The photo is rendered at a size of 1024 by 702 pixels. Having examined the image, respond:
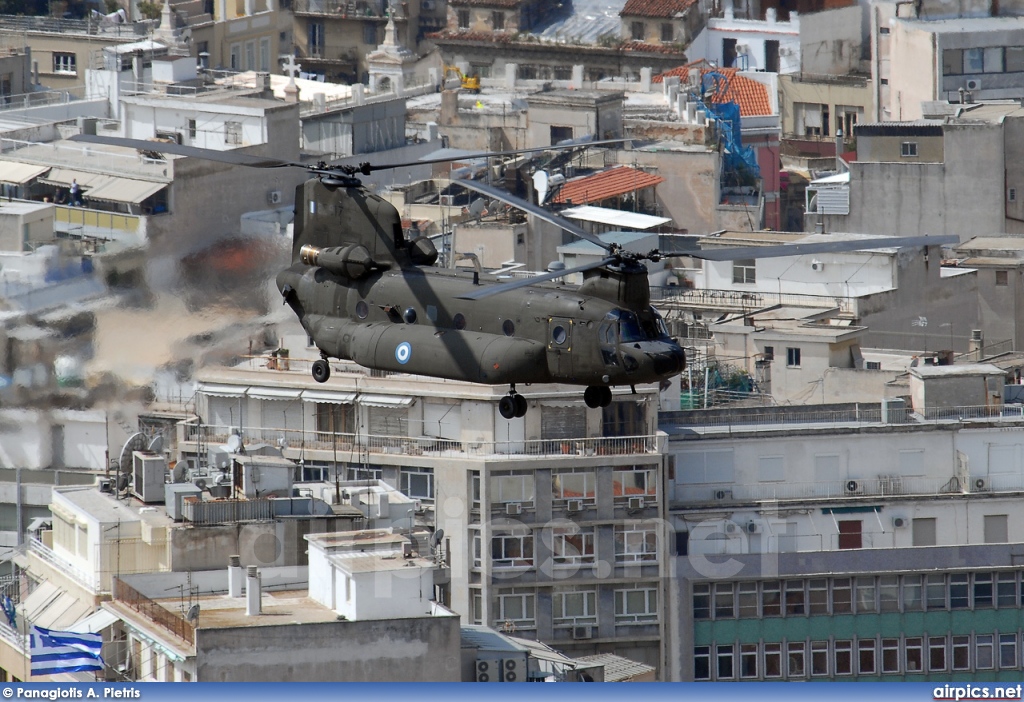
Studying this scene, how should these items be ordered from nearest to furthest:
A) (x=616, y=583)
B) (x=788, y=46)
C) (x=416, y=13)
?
(x=616, y=583), (x=788, y=46), (x=416, y=13)

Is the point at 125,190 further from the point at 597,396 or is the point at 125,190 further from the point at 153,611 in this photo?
the point at 597,396

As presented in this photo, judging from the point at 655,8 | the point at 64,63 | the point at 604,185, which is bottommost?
the point at 604,185

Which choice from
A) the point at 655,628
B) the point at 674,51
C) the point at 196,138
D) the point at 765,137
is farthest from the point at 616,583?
the point at 674,51

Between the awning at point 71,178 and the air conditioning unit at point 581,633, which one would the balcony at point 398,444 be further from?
the awning at point 71,178

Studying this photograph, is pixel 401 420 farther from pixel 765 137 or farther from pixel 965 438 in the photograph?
pixel 765 137

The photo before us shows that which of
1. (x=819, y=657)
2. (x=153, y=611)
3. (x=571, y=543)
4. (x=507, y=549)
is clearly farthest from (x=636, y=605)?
(x=153, y=611)

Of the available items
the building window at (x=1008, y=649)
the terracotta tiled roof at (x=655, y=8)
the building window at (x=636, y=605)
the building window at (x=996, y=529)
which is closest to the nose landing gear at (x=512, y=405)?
the building window at (x=636, y=605)

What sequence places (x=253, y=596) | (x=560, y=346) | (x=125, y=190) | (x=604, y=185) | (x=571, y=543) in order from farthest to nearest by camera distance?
(x=604, y=185)
(x=125, y=190)
(x=571, y=543)
(x=253, y=596)
(x=560, y=346)
